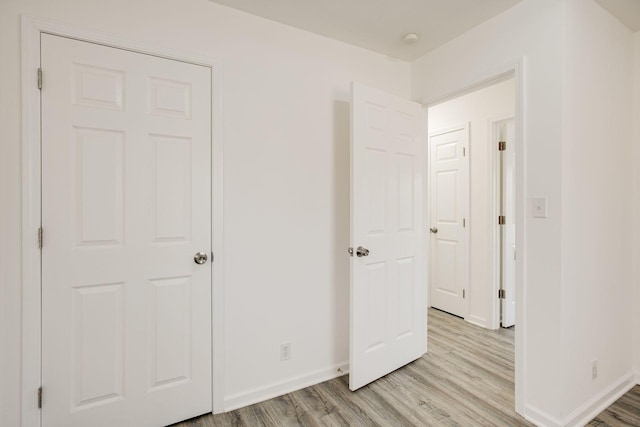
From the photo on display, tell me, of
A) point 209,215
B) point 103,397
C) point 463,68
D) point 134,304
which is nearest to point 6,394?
point 103,397

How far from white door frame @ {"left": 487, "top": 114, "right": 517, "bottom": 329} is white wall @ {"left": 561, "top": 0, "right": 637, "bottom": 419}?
1.00 m

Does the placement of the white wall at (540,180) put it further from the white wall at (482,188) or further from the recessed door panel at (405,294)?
the white wall at (482,188)

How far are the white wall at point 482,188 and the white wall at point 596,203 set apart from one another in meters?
0.98

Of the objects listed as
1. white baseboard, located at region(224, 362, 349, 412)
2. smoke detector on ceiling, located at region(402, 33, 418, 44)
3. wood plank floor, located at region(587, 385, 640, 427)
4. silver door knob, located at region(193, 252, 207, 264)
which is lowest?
wood plank floor, located at region(587, 385, 640, 427)

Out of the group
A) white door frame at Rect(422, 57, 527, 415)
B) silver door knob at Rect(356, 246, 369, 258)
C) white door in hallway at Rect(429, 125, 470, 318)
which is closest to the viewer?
white door frame at Rect(422, 57, 527, 415)

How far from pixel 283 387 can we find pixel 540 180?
2023 millimetres

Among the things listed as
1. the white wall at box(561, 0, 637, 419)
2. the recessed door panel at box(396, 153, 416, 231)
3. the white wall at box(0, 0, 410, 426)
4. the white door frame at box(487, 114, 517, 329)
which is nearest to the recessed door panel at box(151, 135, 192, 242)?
the white wall at box(0, 0, 410, 426)

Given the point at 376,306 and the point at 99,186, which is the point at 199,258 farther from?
the point at 376,306

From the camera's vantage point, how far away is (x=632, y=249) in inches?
87.5

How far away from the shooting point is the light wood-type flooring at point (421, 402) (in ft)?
5.94

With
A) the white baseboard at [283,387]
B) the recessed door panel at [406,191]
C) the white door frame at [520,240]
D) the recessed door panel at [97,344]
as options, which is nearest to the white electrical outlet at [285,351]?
the white baseboard at [283,387]

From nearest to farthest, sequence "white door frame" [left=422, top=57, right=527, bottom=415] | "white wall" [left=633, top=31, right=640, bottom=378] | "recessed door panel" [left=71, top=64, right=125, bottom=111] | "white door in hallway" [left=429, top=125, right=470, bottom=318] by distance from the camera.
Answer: "recessed door panel" [left=71, top=64, right=125, bottom=111], "white door frame" [left=422, top=57, right=527, bottom=415], "white wall" [left=633, top=31, right=640, bottom=378], "white door in hallway" [left=429, top=125, right=470, bottom=318]

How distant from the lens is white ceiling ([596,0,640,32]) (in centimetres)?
188

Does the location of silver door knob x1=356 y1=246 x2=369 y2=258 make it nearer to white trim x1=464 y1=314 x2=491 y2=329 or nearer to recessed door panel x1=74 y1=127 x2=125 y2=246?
recessed door panel x1=74 y1=127 x2=125 y2=246
